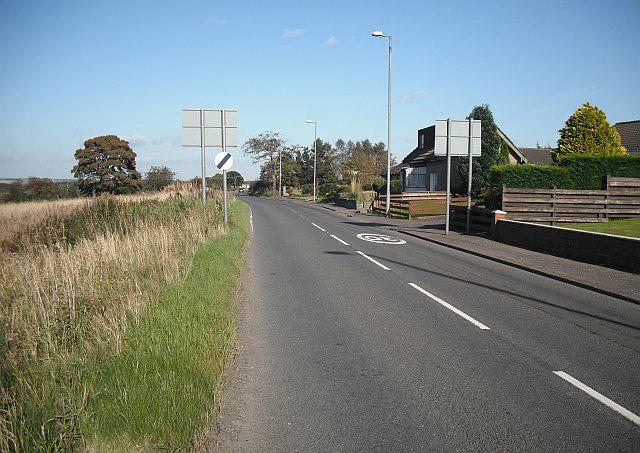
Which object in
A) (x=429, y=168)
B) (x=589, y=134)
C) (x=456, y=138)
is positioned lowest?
(x=429, y=168)

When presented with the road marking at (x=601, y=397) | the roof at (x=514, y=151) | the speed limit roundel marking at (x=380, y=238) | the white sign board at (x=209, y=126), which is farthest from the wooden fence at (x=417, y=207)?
the road marking at (x=601, y=397)

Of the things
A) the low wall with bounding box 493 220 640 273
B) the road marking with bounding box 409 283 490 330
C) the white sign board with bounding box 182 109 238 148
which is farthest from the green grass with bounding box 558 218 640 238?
the white sign board with bounding box 182 109 238 148

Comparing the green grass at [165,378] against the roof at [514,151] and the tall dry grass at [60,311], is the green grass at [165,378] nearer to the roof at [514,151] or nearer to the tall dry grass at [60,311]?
the tall dry grass at [60,311]

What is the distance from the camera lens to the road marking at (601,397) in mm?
4387

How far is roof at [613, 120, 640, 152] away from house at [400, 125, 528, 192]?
24.0ft

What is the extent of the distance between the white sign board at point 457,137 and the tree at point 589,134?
8909mm

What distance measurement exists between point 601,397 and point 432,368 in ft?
5.34

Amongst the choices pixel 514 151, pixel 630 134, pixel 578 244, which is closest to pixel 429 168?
pixel 514 151

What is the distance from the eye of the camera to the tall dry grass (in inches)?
153

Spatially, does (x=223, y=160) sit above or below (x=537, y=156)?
below

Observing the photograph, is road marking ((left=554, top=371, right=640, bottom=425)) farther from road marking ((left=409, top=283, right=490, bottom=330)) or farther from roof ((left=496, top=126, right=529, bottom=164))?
roof ((left=496, top=126, right=529, bottom=164))

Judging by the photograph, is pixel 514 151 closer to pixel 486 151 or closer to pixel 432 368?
pixel 486 151

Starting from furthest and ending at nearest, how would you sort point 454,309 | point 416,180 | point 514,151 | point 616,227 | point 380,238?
point 416,180 < point 514,151 < point 380,238 < point 616,227 < point 454,309

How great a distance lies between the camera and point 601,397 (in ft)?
15.8
